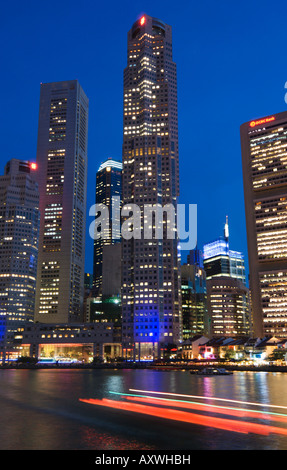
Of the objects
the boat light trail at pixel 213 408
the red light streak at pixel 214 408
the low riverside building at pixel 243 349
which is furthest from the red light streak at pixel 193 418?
the low riverside building at pixel 243 349

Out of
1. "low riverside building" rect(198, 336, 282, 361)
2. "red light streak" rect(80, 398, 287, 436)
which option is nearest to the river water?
"red light streak" rect(80, 398, 287, 436)

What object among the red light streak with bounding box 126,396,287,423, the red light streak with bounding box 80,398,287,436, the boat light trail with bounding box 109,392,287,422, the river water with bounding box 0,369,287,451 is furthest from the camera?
the boat light trail with bounding box 109,392,287,422

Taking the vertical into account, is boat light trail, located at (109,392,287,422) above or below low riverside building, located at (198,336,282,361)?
below

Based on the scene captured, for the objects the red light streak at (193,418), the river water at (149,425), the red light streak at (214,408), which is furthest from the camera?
the red light streak at (214,408)

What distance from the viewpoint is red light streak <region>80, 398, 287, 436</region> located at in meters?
32.4

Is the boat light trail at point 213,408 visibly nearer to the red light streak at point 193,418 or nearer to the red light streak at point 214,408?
the red light streak at point 214,408

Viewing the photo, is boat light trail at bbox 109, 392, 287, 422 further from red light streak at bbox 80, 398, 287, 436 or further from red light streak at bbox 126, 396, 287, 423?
red light streak at bbox 80, 398, 287, 436

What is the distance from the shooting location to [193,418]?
38781 mm

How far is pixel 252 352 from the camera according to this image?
18100 cm

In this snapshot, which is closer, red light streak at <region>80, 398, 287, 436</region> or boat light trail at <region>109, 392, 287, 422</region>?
red light streak at <region>80, 398, 287, 436</region>

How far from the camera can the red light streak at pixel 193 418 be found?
106ft
